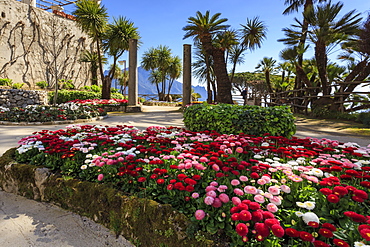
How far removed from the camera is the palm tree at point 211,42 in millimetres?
10445

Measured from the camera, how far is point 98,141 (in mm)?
3393

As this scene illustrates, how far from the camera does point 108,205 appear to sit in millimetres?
1960

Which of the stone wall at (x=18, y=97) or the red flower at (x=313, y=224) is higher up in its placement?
the stone wall at (x=18, y=97)

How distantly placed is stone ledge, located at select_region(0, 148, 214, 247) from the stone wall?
14353 millimetres

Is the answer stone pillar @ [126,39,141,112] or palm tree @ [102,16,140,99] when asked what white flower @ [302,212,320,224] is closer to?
stone pillar @ [126,39,141,112]

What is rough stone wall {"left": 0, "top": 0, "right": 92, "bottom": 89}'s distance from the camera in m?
19.1

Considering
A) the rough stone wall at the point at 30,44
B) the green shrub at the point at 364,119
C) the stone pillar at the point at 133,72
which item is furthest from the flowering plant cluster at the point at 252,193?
the rough stone wall at the point at 30,44

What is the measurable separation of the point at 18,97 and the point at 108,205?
16.2 metres

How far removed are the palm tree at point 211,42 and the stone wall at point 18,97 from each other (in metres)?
10.8

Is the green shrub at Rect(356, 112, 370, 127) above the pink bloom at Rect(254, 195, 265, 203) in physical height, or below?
above

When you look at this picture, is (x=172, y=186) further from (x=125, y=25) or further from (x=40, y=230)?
(x=125, y=25)

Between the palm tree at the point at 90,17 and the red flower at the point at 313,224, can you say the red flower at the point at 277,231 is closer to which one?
the red flower at the point at 313,224

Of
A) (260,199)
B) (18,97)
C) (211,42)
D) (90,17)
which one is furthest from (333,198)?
(90,17)

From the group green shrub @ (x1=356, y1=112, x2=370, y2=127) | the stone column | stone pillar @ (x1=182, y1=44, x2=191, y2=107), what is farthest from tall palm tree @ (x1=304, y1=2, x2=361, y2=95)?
the stone column
